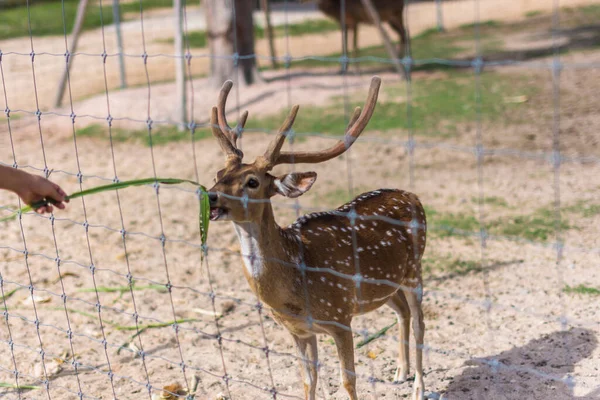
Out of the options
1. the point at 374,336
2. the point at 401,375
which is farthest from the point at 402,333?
the point at 374,336

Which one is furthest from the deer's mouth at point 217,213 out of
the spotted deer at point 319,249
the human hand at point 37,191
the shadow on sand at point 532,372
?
the shadow on sand at point 532,372

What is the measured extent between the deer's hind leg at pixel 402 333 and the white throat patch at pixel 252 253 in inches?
42.0

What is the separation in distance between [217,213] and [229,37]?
25.1ft

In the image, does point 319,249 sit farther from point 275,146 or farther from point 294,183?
point 275,146

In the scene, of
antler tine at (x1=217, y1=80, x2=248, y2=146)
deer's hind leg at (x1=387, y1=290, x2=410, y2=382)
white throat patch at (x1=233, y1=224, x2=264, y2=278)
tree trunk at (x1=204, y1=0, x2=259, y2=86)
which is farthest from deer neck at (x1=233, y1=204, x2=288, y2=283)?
tree trunk at (x1=204, y1=0, x2=259, y2=86)

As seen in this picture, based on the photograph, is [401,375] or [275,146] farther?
[401,375]

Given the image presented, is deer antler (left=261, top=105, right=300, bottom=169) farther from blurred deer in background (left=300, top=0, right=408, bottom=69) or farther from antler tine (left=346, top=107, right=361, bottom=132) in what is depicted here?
blurred deer in background (left=300, top=0, right=408, bottom=69)

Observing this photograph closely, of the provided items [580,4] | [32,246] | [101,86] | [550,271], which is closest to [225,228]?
[32,246]

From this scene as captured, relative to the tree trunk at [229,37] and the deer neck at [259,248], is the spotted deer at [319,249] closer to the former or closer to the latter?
the deer neck at [259,248]

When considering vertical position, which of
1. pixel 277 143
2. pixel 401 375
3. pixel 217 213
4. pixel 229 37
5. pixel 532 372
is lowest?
pixel 401 375

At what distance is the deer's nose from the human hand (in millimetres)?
636

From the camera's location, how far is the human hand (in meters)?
3.23

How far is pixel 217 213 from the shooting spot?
3578 millimetres

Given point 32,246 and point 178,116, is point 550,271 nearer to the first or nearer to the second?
point 32,246
